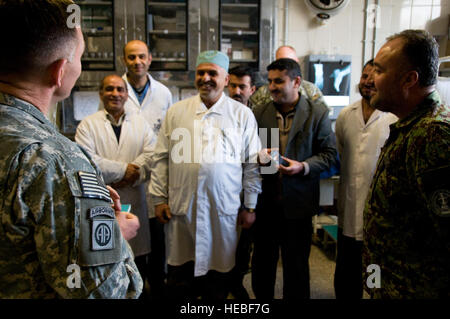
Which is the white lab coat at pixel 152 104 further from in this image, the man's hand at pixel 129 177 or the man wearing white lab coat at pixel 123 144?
the man's hand at pixel 129 177

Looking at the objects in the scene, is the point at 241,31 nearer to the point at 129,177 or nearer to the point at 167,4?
the point at 167,4

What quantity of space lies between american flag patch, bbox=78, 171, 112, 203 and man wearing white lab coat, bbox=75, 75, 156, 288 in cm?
122

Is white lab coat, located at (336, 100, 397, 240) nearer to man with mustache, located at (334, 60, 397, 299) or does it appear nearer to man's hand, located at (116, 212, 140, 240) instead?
man with mustache, located at (334, 60, 397, 299)

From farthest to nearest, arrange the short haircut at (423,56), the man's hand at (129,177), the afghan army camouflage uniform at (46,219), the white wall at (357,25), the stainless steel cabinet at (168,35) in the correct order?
the white wall at (357,25)
the stainless steel cabinet at (168,35)
the man's hand at (129,177)
the short haircut at (423,56)
the afghan army camouflage uniform at (46,219)

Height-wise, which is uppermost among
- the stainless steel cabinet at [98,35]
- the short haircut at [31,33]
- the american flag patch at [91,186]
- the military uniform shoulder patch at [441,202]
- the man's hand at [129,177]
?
the stainless steel cabinet at [98,35]

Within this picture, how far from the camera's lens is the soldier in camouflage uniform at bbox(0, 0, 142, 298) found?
65 cm

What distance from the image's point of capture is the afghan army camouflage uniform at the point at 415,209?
96cm

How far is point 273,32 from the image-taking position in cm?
380

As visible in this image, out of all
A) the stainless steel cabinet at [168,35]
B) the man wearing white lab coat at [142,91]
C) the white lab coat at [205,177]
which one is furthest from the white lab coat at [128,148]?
the stainless steel cabinet at [168,35]

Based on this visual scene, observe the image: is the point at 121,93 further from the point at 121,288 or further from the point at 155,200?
the point at 121,288

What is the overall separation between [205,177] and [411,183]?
3.42 feet

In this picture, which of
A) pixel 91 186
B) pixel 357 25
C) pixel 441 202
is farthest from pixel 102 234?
pixel 357 25

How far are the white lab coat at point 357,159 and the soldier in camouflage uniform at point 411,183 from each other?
0.66m
